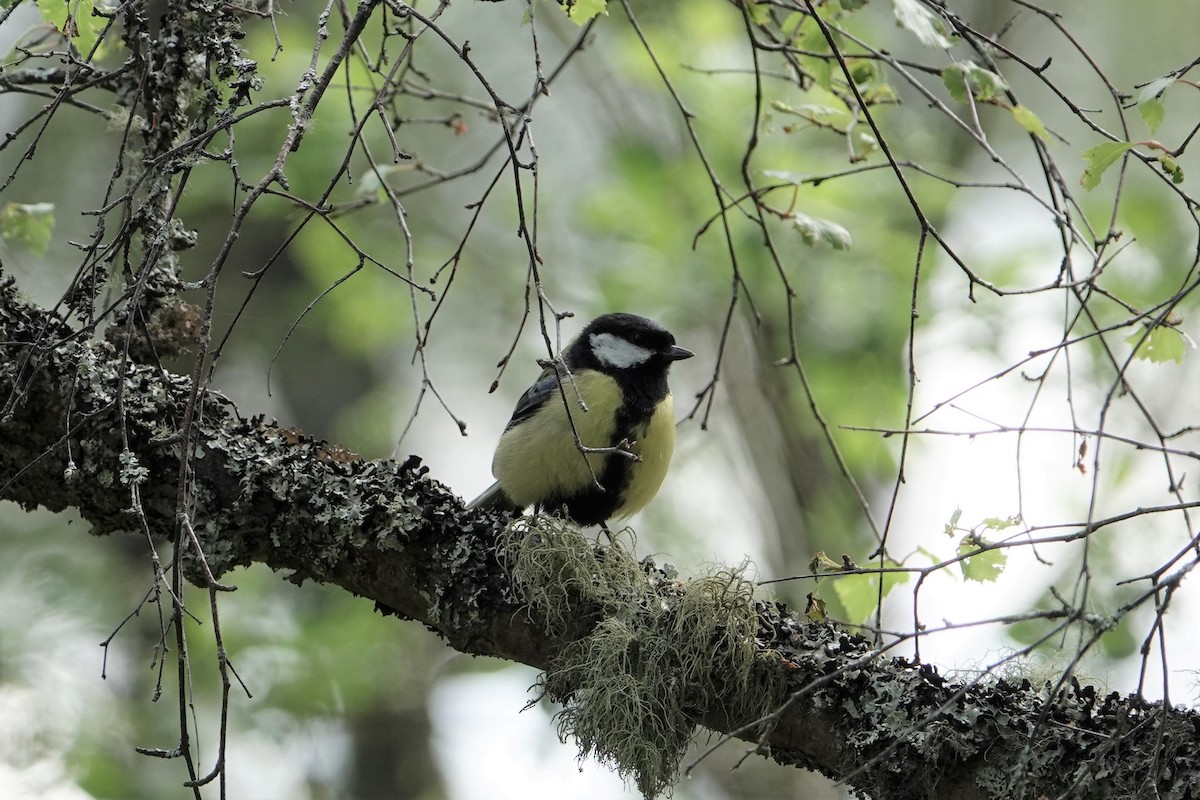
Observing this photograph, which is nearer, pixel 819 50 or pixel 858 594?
pixel 858 594

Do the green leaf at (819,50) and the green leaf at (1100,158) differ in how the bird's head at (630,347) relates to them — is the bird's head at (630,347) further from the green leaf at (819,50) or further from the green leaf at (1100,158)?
the green leaf at (1100,158)

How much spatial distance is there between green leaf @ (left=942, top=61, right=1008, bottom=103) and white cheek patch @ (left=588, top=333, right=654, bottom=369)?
2137mm

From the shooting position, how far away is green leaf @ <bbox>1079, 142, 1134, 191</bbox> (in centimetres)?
255

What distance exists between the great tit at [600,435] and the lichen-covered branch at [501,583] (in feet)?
3.11

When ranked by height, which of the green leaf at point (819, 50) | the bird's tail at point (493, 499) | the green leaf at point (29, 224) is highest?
the green leaf at point (819, 50)

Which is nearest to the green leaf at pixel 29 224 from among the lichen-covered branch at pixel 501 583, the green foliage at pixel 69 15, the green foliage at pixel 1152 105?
the lichen-covered branch at pixel 501 583

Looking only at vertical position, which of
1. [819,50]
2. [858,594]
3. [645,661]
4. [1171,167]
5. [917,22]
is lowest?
[645,661]

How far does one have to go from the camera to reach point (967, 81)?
113 inches

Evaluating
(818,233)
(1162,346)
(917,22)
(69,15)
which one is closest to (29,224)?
(69,15)

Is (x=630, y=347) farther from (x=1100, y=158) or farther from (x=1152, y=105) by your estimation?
(x=1152, y=105)

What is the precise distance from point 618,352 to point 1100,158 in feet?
8.26

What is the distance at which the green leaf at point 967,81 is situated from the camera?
285 centimetres

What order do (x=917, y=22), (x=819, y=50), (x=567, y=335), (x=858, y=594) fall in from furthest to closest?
(x=567, y=335) → (x=819, y=50) → (x=858, y=594) → (x=917, y=22)

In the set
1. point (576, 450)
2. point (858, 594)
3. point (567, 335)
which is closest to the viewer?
point (858, 594)
